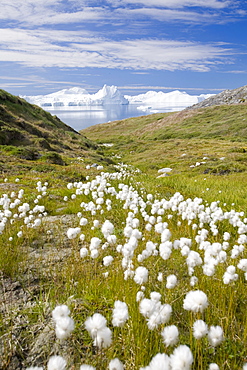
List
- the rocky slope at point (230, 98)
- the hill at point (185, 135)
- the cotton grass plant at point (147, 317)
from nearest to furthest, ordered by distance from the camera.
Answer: the cotton grass plant at point (147, 317)
the hill at point (185, 135)
the rocky slope at point (230, 98)

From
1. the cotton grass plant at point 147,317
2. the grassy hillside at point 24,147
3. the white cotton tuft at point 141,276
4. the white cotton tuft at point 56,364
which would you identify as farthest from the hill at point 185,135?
the white cotton tuft at point 56,364

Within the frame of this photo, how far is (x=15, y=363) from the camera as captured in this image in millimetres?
2529

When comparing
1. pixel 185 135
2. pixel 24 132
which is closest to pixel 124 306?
pixel 24 132

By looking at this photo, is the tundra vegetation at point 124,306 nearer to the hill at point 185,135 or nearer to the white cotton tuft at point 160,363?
the white cotton tuft at point 160,363

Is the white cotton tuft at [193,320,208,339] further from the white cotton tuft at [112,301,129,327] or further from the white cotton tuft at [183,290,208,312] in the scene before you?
the white cotton tuft at [112,301,129,327]

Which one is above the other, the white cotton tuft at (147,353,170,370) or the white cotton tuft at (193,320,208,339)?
the white cotton tuft at (147,353,170,370)

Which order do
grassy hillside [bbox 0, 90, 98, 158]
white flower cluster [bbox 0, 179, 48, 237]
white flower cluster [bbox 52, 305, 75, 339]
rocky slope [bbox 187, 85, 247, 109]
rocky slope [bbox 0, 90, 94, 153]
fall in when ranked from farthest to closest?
1. rocky slope [bbox 187, 85, 247, 109]
2. rocky slope [bbox 0, 90, 94, 153]
3. grassy hillside [bbox 0, 90, 98, 158]
4. white flower cluster [bbox 0, 179, 48, 237]
5. white flower cluster [bbox 52, 305, 75, 339]

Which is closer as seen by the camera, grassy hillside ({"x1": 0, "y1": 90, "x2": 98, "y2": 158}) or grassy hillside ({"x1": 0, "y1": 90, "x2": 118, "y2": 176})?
grassy hillside ({"x1": 0, "y1": 90, "x2": 118, "y2": 176})

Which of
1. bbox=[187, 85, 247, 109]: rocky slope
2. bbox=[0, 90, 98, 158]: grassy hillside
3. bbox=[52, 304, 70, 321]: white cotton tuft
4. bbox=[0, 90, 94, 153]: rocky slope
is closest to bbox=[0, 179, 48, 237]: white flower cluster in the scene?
bbox=[52, 304, 70, 321]: white cotton tuft

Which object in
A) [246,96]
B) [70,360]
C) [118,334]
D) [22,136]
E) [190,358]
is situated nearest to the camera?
[190,358]

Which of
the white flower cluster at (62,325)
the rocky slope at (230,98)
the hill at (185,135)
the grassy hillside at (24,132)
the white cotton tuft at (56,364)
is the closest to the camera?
the white cotton tuft at (56,364)

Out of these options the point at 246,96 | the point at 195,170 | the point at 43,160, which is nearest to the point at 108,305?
the point at 43,160

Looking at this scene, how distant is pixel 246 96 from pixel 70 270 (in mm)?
129396

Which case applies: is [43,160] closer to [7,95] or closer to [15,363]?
[15,363]
